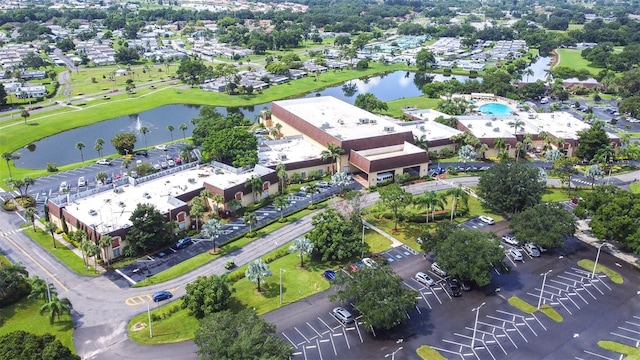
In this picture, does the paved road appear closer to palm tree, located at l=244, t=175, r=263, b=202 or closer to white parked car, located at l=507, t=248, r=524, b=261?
palm tree, located at l=244, t=175, r=263, b=202

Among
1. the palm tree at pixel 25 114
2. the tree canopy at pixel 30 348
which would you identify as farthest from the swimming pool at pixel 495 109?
the palm tree at pixel 25 114

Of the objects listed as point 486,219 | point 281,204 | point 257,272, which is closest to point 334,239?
point 257,272

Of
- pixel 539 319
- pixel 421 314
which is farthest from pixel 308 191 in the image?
pixel 539 319

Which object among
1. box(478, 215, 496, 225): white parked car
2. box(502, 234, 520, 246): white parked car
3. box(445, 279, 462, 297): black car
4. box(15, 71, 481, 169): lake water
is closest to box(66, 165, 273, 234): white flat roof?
box(478, 215, 496, 225): white parked car

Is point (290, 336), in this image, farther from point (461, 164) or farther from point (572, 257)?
point (461, 164)

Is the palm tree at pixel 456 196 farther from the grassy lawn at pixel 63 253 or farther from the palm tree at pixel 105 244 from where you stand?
the grassy lawn at pixel 63 253
